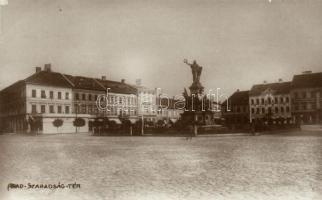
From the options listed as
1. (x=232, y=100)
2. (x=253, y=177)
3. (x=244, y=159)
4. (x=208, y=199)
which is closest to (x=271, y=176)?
(x=253, y=177)

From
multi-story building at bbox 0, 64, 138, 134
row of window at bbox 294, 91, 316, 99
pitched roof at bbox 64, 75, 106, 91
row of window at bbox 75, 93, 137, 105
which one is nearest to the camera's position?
row of window at bbox 294, 91, 316, 99

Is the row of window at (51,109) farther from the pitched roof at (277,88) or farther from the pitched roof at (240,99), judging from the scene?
the pitched roof at (240,99)

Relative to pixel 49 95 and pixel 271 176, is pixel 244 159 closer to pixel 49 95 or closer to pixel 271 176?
pixel 271 176

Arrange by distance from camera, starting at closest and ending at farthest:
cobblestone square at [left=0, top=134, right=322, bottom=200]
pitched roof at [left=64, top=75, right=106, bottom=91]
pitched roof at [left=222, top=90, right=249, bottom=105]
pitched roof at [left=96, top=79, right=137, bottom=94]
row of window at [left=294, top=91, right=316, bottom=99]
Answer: cobblestone square at [left=0, top=134, right=322, bottom=200] < row of window at [left=294, top=91, right=316, bottom=99] < pitched roof at [left=96, top=79, right=137, bottom=94] < pitched roof at [left=64, top=75, right=106, bottom=91] < pitched roof at [left=222, top=90, right=249, bottom=105]

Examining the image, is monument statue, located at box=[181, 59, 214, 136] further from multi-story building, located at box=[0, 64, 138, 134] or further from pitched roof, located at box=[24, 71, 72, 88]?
pitched roof, located at box=[24, 71, 72, 88]

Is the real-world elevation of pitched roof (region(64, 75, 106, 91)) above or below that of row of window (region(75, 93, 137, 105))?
above

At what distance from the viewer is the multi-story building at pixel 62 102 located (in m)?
36.5

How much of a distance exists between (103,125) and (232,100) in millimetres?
31411

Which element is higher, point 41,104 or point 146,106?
point 41,104

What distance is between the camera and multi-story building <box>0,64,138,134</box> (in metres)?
36.5

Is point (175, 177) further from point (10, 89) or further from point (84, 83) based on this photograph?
point (84, 83)

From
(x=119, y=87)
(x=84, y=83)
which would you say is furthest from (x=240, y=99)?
(x=84, y=83)

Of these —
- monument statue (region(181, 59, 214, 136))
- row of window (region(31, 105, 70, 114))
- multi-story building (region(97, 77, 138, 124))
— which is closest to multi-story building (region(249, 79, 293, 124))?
monument statue (region(181, 59, 214, 136))

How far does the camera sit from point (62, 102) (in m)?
42.7
